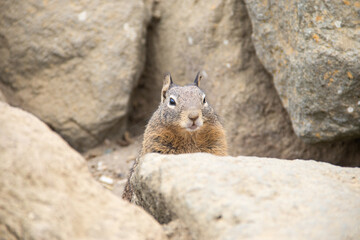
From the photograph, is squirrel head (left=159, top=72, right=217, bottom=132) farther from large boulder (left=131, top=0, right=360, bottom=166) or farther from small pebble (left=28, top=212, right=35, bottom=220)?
small pebble (left=28, top=212, right=35, bottom=220)

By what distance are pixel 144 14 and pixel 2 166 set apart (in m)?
4.98

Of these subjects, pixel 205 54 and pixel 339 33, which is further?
pixel 205 54

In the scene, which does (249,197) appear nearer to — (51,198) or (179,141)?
(51,198)

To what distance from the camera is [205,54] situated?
293 inches

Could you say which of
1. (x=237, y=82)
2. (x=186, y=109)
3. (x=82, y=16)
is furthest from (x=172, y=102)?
(x=82, y=16)

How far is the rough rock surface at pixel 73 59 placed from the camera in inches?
289

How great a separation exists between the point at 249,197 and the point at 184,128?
202cm

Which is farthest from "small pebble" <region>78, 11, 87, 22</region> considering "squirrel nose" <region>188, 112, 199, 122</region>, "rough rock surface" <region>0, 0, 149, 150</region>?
"squirrel nose" <region>188, 112, 199, 122</region>

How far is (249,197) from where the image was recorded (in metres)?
3.25

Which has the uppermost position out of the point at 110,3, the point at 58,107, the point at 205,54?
the point at 110,3

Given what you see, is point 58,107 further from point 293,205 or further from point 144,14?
point 293,205

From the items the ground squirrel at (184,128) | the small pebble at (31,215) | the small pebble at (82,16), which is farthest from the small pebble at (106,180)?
the small pebble at (31,215)

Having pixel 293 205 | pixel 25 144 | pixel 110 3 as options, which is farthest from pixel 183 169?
pixel 110 3

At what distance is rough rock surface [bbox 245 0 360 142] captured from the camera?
17.2ft
